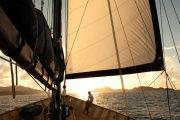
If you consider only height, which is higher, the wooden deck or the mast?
the mast

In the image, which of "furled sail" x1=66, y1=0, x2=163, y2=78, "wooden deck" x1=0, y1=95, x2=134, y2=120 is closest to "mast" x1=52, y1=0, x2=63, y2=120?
"furled sail" x1=66, y1=0, x2=163, y2=78

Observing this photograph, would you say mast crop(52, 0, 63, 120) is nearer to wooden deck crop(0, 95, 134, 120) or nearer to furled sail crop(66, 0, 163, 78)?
furled sail crop(66, 0, 163, 78)

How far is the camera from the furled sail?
28.3 feet

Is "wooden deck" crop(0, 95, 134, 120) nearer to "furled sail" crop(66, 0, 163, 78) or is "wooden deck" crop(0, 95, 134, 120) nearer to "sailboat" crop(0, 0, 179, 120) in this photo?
"sailboat" crop(0, 0, 179, 120)

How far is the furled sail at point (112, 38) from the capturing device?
862cm

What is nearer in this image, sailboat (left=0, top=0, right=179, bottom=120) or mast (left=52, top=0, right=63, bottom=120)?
mast (left=52, top=0, right=63, bottom=120)

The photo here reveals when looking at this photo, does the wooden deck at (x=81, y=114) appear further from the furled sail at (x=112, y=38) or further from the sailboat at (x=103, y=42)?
the furled sail at (x=112, y=38)

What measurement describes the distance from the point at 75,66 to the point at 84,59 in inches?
15.6

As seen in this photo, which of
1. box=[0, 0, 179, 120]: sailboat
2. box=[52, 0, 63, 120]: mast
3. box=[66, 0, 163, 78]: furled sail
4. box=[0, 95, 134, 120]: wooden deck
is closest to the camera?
box=[52, 0, 63, 120]: mast

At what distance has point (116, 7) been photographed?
948 centimetres

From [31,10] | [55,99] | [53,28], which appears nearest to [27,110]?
[55,99]

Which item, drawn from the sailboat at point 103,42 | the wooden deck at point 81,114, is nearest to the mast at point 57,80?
the sailboat at point 103,42

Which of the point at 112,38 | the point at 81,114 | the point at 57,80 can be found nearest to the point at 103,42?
the point at 112,38

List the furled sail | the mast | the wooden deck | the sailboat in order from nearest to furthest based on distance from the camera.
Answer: the mast < the sailboat < the furled sail < the wooden deck
